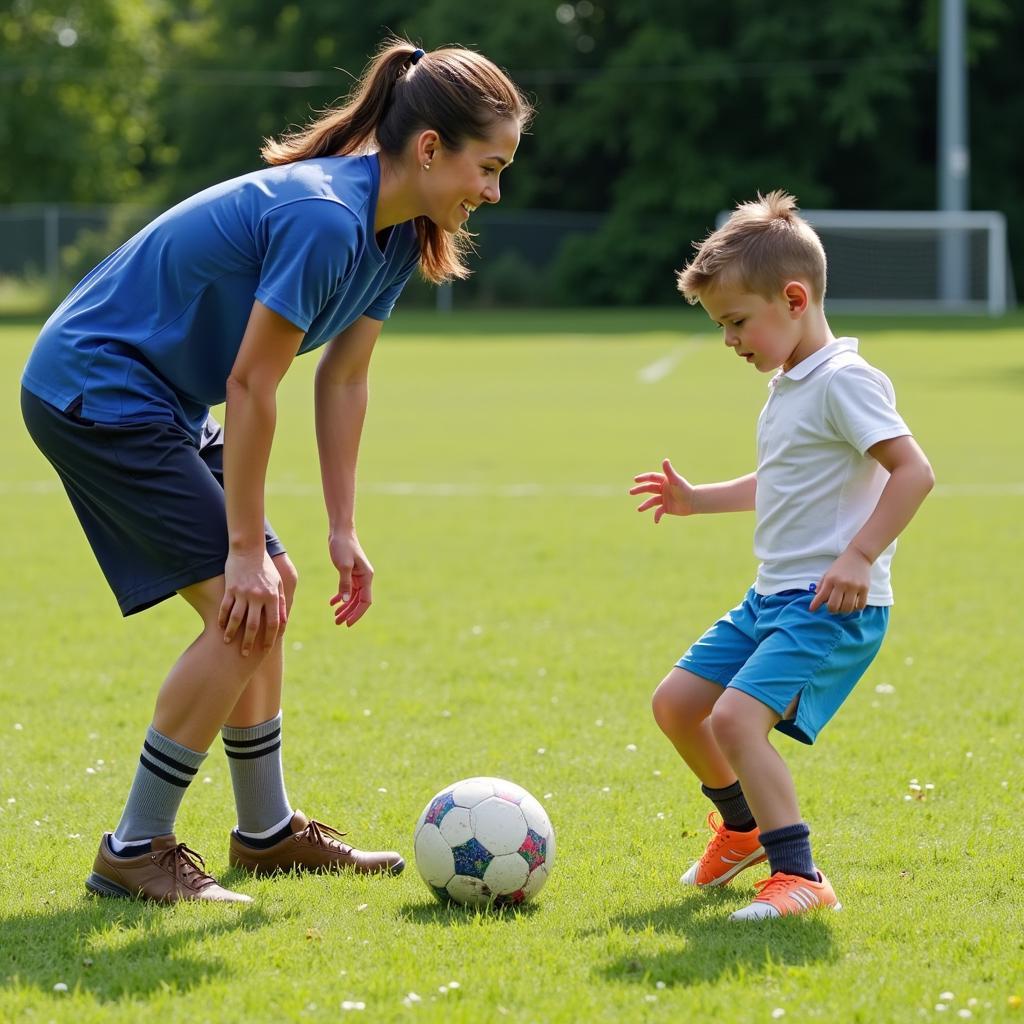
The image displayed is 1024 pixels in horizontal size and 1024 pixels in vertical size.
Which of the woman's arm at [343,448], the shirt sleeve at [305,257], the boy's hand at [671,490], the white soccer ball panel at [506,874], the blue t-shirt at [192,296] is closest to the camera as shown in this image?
the shirt sleeve at [305,257]

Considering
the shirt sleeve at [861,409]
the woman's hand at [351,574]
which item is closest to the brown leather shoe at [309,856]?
the woman's hand at [351,574]

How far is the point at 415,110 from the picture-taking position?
3.69 metres

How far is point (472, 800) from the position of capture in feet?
13.3

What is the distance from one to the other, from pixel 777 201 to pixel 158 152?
50295mm

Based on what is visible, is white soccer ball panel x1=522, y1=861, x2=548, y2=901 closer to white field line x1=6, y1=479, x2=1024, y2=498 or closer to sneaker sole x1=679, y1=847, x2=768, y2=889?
sneaker sole x1=679, y1=847, x2=768, y2=889

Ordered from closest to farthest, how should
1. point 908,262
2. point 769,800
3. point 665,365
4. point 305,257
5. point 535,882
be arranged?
point 305,257 < point 769,800 < point 535,882 < point 665,365 < point 908,262

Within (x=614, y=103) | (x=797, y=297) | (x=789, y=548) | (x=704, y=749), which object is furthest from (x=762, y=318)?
(x=614, y=103)

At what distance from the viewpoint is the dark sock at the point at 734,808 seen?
414cm

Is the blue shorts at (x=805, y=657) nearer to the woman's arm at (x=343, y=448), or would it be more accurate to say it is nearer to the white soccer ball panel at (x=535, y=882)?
the white soccer ball panel at (x=535, y=882)

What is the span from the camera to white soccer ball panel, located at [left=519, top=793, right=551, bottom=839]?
3970 millimetres

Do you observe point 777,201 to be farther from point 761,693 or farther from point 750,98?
point 750,98

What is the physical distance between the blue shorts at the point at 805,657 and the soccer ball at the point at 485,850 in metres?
0.63

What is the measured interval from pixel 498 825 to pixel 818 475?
116cm

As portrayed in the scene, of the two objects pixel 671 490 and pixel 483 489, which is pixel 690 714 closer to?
pixel 671 490
